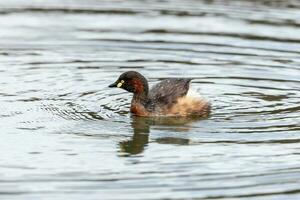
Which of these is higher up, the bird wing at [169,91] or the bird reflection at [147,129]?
the bird wing at [169,91]

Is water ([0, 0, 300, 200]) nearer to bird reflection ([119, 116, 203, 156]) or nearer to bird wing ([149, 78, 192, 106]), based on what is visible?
bird reflection ([119, 116, 203, 156])

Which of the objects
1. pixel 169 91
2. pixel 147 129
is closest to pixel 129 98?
pixel 169 91

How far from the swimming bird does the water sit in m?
0.20

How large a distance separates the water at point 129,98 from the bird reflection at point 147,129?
0.05 ft

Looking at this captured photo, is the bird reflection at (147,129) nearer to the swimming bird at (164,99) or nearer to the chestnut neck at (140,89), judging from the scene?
the swimming bird at (164,99)

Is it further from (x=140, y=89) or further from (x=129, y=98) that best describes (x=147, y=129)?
(x=129, y=98)

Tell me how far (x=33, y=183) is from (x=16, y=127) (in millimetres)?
2263

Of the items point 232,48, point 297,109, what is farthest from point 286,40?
point 297,109

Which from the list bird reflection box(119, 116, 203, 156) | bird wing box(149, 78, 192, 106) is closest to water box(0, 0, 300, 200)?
bird reflection box(119, 116, 203, 156)

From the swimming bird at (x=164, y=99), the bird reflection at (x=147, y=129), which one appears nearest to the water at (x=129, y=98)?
the bird reflection at (x=147, y=129)

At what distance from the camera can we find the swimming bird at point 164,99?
12586 millimetres

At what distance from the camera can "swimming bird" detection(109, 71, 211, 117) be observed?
12586 millimetres

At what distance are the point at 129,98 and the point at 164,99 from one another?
117cm

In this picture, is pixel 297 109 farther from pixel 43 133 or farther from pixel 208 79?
pixel 43 133
